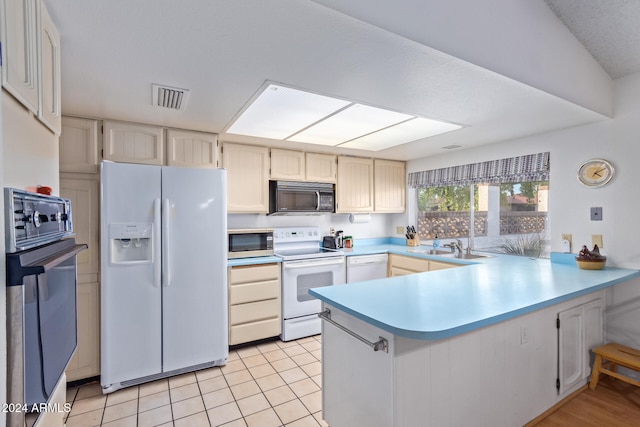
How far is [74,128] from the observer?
2381mm

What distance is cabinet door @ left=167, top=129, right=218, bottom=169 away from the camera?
2.72 metres

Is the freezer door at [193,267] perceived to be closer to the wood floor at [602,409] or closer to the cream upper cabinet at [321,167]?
the cream upper cabinet at [321,167]

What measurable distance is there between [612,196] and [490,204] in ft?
3.91

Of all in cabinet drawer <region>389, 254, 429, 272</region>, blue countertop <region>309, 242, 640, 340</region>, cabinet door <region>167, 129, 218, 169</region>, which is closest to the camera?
blue countertop <region>309, 242, 640, 340</region>

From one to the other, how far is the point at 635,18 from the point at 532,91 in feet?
2.90

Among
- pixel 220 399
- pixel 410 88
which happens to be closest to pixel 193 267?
pixel 220 399

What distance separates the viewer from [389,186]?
174 inches

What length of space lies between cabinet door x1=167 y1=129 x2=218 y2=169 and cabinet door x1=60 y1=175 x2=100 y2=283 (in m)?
0.63

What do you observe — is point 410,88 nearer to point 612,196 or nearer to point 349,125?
point 349,125

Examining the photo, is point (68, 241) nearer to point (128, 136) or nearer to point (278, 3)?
point (278, 3)

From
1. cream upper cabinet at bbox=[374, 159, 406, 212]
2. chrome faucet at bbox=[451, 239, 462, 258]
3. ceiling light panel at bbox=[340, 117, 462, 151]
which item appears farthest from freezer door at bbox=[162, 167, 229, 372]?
chrome faucet at bbox=[451, 239, 462, 258]

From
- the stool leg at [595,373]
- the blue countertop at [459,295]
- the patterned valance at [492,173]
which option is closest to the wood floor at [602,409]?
the stool leg at [595,373]

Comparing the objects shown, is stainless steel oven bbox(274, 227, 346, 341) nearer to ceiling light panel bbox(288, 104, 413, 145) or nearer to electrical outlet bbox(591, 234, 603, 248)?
ceiling light panel bbox(288, 104, 413, 145)

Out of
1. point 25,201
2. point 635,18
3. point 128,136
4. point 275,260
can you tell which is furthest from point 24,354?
point 635,18
